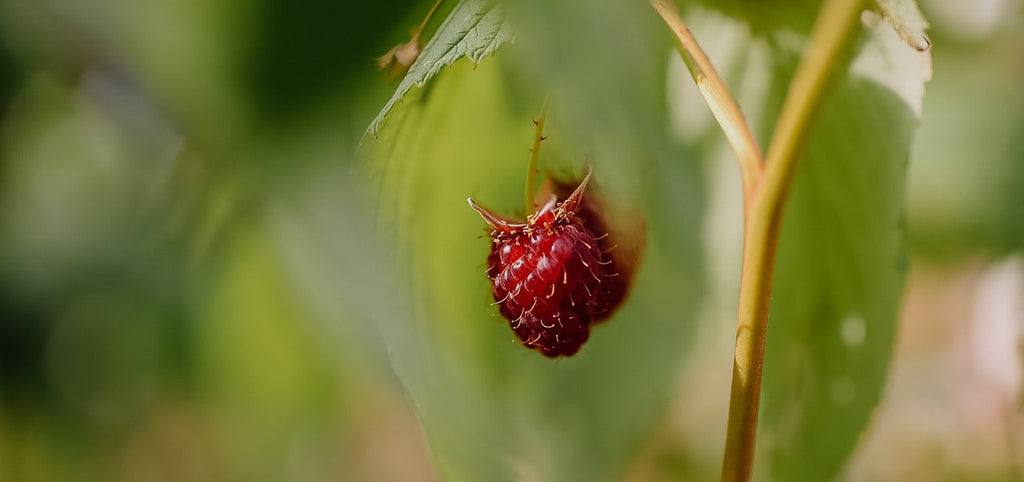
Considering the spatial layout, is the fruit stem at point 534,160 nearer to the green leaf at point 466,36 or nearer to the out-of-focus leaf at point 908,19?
the green leaf at point 466,36

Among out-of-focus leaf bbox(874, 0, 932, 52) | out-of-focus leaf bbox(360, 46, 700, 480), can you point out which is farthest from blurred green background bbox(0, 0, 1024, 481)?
out-of-focus leaf bbox(874, 0, 932, 52)

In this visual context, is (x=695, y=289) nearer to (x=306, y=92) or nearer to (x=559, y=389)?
(x=559, y=389)

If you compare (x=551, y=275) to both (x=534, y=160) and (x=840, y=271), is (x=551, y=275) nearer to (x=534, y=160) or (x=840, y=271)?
(x=534, y=160)

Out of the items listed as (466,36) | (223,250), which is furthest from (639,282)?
(223,250)

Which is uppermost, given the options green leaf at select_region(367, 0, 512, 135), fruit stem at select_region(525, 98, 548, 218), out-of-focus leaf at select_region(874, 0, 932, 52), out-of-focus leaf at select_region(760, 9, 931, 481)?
green leaf at select_region(367, 0, 512, 135)

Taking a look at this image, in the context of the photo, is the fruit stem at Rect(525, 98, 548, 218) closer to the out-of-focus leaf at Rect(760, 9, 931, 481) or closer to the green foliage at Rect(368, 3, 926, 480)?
the green foliage at Rect(368, 3, 926, 480)

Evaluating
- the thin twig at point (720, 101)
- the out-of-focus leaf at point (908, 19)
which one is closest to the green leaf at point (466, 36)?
the thin twig at point (720, 101)
